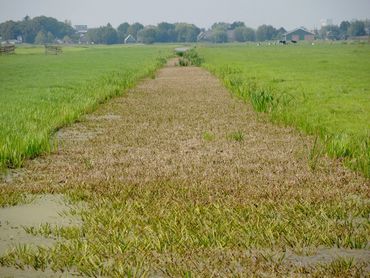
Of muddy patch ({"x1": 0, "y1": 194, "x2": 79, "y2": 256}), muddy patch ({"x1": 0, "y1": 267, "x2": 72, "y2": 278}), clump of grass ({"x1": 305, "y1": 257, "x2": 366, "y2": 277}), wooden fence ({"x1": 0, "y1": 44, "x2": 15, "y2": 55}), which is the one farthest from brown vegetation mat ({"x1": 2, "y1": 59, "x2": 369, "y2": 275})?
wooden fence ({"x1": 0, "y1": 44, "x2": 15, "y2": 55})

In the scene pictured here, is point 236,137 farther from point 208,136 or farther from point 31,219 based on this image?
point 31,219

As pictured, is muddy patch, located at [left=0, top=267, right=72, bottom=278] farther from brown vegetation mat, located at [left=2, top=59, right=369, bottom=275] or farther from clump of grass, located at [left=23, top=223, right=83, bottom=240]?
brown vegetation mat, located at [left=2, top=59, right=369, bottom=275]

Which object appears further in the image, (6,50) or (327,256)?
(6,50)

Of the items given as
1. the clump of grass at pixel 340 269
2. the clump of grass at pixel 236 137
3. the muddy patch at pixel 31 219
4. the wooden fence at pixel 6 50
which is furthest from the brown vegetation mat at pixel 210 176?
the wooden fence at pixel 6 50

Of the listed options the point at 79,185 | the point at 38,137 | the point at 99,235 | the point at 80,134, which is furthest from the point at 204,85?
the point at 99,235

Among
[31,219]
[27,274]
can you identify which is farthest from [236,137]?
[27,274]

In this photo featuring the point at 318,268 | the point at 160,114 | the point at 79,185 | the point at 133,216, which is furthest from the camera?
the point at 160,114

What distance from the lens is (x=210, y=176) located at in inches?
338

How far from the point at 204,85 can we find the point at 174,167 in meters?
20.3

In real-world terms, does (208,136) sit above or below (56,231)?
above

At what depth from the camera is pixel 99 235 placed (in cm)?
588

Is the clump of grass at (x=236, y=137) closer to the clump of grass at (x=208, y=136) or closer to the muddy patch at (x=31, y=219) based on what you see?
the clump of grass at (x=208, y=136)

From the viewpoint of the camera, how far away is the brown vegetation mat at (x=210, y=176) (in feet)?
18.3

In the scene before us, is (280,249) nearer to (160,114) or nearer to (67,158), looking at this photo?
(67,158)
